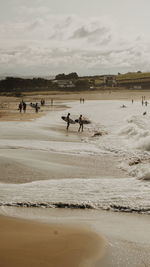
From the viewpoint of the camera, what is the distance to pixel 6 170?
48.5ft

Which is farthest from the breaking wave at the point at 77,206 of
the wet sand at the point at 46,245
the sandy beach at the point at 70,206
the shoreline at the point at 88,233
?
the wet sand at the point at 46,245

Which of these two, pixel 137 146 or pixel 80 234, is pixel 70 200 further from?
pixel 137 146

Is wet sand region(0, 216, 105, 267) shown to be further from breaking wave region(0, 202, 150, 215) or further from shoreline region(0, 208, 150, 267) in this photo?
breaking wave region(0, 202, 150, 215)

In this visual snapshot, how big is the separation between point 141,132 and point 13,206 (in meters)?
18.5

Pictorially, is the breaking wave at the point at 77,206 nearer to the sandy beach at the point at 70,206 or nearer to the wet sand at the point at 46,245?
the sandy beach at the point at 70,206

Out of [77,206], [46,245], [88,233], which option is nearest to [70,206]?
[77,206]

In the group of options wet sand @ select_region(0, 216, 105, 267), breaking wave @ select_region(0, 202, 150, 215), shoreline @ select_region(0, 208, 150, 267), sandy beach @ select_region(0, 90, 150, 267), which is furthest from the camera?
breaking wave @ select_region(0, 202, 150, 215)

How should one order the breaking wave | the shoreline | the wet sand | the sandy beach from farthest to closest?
1. the breaking wave
2. the sandy beach
3. the shoreline
4. the wet sand

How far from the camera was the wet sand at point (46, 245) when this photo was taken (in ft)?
23.3

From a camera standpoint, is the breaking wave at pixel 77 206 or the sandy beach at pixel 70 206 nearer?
the sandy beach at pixel 70 206

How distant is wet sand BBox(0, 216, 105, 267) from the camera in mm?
7102

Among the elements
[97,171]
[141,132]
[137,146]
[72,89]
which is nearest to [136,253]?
[97,171]

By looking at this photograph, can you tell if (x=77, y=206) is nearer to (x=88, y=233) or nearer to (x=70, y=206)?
(x=70, y=206)

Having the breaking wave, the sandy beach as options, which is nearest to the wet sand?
the sandy beach
